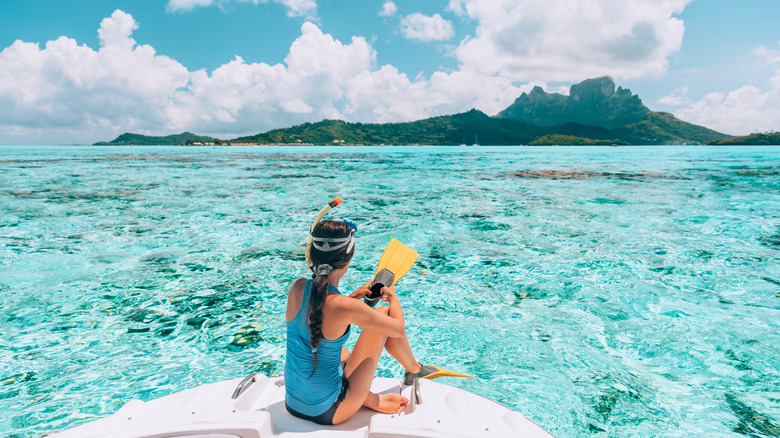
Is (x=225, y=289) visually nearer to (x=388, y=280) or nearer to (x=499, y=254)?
(x=388, y=280)

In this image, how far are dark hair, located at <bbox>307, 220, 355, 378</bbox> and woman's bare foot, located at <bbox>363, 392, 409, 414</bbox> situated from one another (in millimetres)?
567

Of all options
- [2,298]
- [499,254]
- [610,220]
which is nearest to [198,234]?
[2,298]

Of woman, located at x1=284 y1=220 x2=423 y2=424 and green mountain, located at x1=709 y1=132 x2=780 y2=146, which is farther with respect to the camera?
green mountain, located at x1=709 y1=132 x2=780 y2=146

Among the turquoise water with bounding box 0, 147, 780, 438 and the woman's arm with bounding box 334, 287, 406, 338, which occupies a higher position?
the woman's arm with bounding box 334, 287, 406, 338

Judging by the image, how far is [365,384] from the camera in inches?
126

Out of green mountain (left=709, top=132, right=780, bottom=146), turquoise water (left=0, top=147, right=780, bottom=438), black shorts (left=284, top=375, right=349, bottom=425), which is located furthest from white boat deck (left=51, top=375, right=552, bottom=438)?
green mountain (left=709, top=132, right=780, bottom=146)

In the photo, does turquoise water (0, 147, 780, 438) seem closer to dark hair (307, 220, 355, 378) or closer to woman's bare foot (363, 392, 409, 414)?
woman's bare foot (363, 392, 409, 414)

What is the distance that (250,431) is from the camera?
256 centimetres

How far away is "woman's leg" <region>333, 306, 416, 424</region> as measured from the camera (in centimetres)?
314

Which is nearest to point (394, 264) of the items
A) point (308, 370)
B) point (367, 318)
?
point (367, 318)

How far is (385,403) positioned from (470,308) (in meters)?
4.18

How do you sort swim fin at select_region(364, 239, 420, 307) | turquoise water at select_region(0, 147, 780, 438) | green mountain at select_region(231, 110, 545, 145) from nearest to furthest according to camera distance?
swim fin at select_region(364, 239, 420, 307) < turquoise water at select_region(0, 147, 780, 438) < green mountain at select_region(231, 110, 545, 145)

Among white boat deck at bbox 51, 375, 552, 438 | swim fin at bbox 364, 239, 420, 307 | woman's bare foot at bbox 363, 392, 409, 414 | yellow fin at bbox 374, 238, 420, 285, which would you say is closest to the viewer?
white boat deck at bbox 51, 375, 552, 438

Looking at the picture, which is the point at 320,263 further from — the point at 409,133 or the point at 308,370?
the point at 409,133
